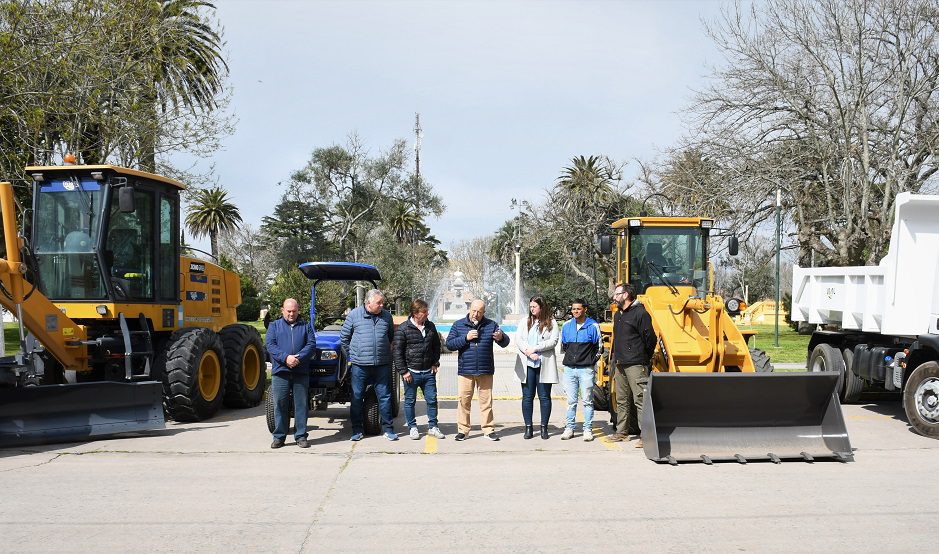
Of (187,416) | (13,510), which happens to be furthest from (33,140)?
(13,510)

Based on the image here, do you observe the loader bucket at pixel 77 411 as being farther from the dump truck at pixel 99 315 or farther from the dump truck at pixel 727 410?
the dump truck at pixel 727 410

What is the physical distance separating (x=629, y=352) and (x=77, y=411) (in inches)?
266

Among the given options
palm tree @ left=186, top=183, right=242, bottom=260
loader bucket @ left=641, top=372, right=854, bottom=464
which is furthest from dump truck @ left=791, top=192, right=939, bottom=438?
palm tree @ left=186, top=183, right=242, bottom=260

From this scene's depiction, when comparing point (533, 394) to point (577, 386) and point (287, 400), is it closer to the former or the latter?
point (577, 386)

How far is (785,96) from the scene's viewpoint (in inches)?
1005

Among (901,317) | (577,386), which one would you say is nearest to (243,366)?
(577,386)

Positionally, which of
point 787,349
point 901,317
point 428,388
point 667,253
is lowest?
point 787,349

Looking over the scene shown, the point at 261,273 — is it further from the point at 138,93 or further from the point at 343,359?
the point at 343,359

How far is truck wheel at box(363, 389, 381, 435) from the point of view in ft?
34.9

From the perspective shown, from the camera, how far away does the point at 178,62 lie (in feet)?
82.1

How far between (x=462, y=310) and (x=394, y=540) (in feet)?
113

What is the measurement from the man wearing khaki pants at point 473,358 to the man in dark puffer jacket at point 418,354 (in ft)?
0.92

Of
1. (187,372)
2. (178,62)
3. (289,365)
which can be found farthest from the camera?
(178,62)

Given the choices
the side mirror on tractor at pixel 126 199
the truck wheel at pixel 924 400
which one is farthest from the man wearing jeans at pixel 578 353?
the side mirror on tractor at pixel 126 199
